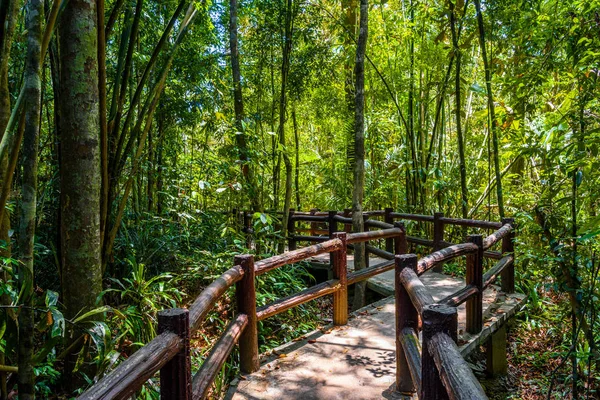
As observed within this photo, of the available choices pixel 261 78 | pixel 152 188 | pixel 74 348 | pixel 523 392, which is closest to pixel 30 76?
pixel 74 348

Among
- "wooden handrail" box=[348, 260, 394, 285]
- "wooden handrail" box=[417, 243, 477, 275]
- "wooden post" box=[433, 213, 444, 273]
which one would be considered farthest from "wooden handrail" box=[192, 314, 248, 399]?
"wooden post" box=[433, 213, 444, 273]

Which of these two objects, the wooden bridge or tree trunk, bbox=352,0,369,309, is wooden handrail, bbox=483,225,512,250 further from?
tree trunk, bbox=352,0,369,309

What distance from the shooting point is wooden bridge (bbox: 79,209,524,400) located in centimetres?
145

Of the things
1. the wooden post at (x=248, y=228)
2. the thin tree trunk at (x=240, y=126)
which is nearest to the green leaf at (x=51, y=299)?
the thin tree trunk at (x=240, y=126)

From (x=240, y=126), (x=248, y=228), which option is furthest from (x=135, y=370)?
(x=248, y=228)

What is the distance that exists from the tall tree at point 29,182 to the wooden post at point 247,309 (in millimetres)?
1355

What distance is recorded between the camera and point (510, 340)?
4.72 m

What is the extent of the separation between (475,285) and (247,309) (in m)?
1.94

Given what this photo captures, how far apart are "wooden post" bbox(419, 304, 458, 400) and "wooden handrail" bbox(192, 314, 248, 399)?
39.9 inches

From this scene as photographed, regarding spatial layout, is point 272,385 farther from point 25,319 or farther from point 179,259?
point 179,259

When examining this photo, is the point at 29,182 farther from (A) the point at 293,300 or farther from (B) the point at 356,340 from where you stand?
(B) the point at 356,340

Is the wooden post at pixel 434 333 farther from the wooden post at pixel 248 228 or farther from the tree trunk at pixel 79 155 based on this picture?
the wooden post at pixel 248 228

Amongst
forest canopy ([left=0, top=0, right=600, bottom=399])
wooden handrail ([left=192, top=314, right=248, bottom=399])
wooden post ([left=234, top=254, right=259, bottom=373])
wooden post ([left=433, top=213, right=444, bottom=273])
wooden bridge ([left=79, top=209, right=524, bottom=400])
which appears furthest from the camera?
wooden post ([left=433, top=213, right=444, bottom=273])

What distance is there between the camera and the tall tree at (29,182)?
164cm
